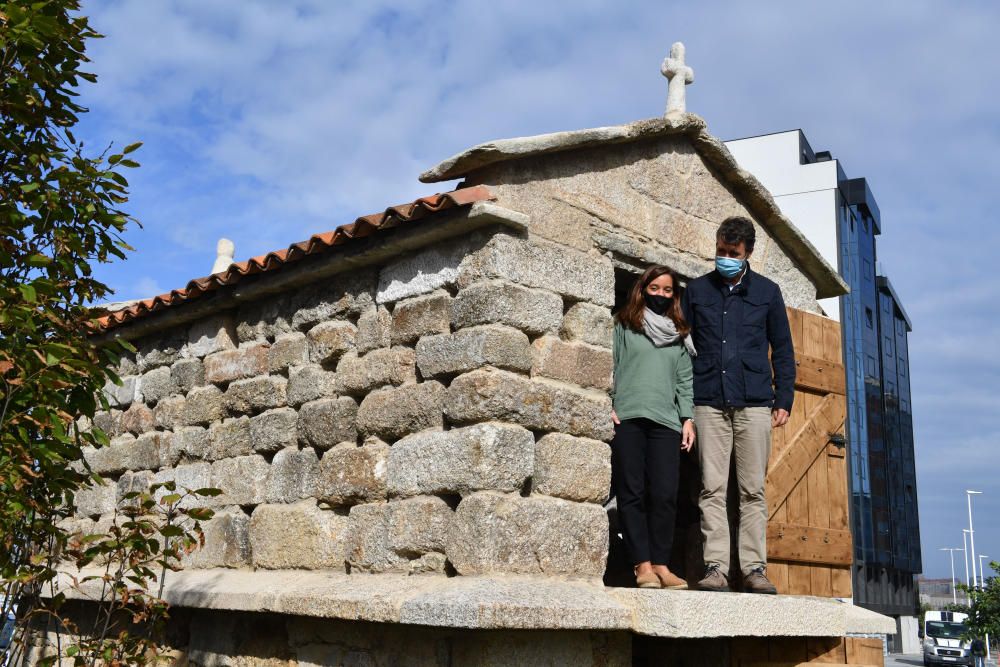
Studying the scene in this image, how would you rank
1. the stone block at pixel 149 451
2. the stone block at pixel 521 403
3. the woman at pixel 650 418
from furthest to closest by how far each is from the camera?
the stone block at pixel 149 451
the woman at pixel 650 418
the stone block at pixel 521 403

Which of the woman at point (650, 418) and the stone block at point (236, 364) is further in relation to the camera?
the stone block at point (236, 364)

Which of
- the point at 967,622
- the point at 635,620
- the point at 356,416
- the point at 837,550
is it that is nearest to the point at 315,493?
the point at 356,416

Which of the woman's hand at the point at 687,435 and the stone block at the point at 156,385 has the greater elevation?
the stone block at the point at 156,385

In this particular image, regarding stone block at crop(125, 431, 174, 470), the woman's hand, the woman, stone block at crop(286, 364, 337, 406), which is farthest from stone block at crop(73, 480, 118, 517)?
the woman's hand

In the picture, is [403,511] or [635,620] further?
[403,511]

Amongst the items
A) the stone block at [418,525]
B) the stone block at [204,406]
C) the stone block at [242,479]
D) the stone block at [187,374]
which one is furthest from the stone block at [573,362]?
the stone block at [187,374]

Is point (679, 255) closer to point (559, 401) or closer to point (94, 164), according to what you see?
point (559, 401)

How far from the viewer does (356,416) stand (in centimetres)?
495

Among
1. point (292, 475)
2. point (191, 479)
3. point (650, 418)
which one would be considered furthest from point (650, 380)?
point (191, 479)

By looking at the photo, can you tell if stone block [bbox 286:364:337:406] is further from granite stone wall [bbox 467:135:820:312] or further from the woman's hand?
the woman's hand

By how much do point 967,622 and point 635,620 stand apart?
22607 millimetres

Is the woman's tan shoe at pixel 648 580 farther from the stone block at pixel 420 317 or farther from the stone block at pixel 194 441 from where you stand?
the stone block at pixel 194 441

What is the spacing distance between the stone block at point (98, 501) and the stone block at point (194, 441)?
82 cm

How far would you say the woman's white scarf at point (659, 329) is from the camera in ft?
16.3
